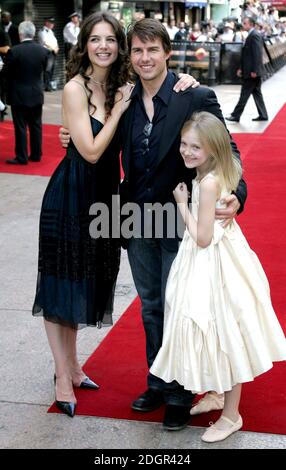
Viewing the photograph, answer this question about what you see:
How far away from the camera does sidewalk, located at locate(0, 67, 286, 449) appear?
360 centimetres

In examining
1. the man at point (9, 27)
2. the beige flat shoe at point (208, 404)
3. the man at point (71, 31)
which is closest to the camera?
the beige flat shoe at point (208, 404)

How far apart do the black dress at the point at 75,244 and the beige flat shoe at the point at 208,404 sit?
660mm

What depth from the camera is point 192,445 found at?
356 centimetres

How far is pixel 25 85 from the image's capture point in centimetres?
1046

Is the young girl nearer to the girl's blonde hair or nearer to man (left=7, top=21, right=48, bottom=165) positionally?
the girl's blonde hair

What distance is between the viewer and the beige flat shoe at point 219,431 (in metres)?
3.58

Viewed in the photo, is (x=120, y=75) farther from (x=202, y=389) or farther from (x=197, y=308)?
(x=202, y=389)

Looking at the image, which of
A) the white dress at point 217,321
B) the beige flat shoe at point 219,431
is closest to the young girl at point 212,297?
the white dress at point 217,321

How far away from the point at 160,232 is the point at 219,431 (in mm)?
979

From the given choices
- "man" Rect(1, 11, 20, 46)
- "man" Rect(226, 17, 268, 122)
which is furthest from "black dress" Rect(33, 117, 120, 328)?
"man" Rect(1, 11, 20, 46)

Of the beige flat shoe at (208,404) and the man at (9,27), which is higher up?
the beige flat shoe at (208,404)

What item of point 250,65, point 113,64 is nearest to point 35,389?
point 113,64

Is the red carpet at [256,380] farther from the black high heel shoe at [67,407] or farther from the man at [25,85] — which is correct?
the man at [25,85]

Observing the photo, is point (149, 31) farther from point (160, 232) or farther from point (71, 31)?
point (71, 31)
